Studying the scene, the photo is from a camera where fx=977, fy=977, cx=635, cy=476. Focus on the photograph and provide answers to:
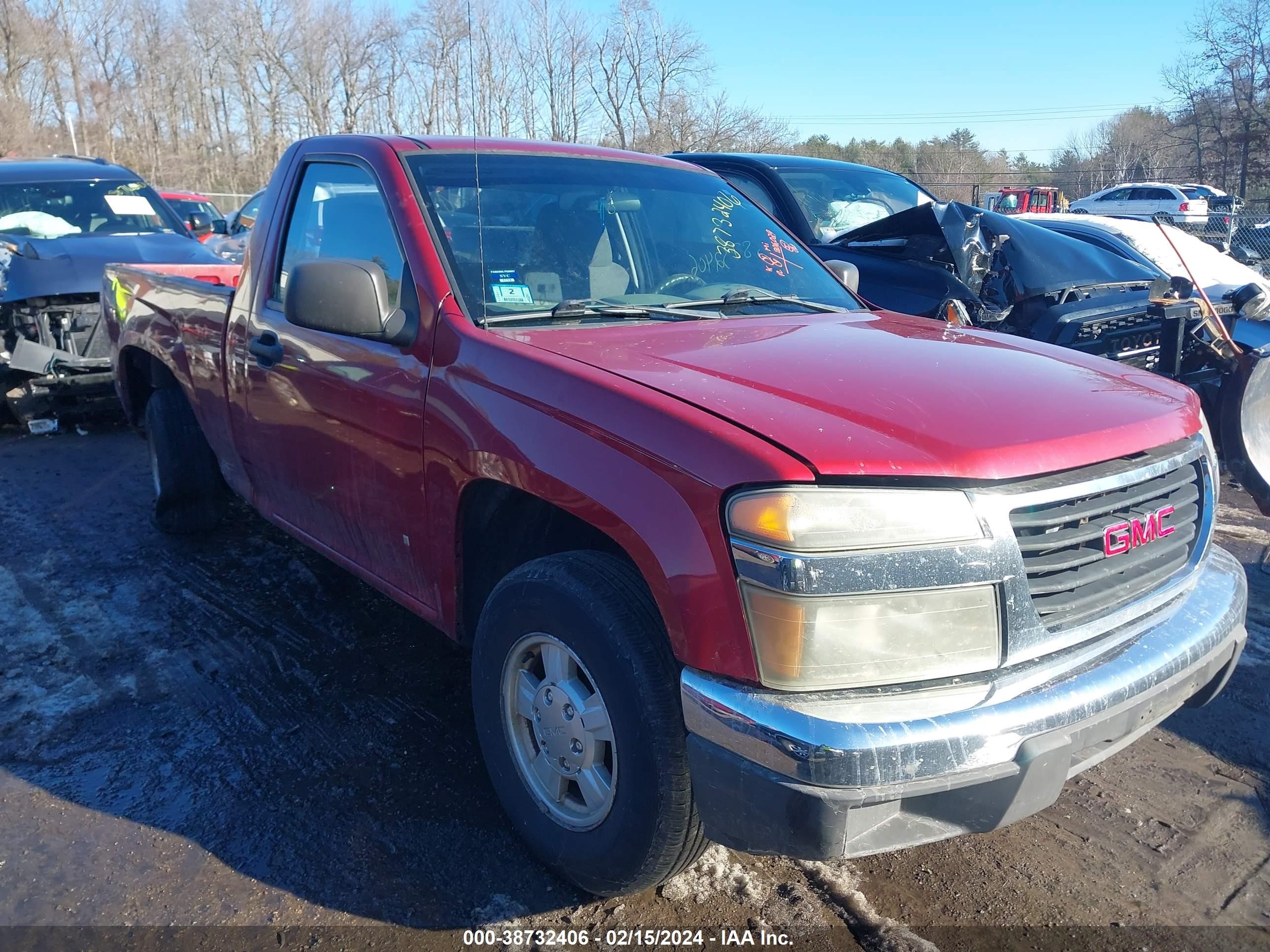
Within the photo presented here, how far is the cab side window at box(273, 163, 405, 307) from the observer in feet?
10.1

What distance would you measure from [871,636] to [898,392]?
632 millimetres

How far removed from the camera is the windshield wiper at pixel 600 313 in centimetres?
282

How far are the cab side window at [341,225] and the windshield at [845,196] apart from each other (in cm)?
349

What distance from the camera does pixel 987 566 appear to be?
1949 millimetres

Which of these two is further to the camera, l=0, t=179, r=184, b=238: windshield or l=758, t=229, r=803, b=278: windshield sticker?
l=0, t=179, r=184, b=238: windshield

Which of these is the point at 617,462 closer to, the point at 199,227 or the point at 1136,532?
the point at 1136,532

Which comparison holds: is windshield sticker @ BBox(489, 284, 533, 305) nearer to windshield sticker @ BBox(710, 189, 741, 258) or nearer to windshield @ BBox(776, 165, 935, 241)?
windshield sticker @ BBox(710, 189, 741, 258)

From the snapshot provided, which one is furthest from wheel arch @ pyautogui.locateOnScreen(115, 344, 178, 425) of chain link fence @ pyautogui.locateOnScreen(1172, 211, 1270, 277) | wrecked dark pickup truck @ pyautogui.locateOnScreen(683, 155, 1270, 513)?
chain link fence @ pyautogui.locateOnScreen(1172, 211, 1270, 277)

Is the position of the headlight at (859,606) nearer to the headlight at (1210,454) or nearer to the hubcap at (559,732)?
the hubcap at (559,732)

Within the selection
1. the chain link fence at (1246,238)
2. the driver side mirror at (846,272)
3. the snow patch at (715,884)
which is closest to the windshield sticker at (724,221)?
the driver side mirror at (846,272)

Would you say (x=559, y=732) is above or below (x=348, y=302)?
below

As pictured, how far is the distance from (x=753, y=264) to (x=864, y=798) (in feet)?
7.01

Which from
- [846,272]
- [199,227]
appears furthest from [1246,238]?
[199,227]

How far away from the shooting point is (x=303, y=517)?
366 cm
